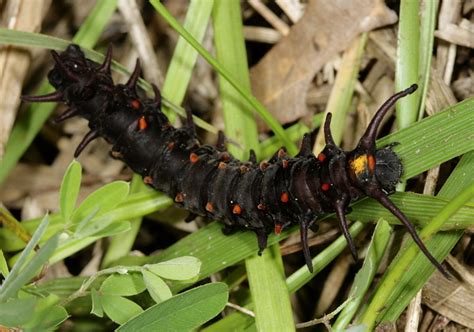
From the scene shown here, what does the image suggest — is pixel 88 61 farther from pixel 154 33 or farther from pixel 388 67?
pixel 388 67

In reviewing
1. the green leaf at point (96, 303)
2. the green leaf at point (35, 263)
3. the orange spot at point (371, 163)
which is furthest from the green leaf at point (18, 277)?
the orange spot at point (371, 163)

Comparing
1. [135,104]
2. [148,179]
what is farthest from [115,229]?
[135,104]

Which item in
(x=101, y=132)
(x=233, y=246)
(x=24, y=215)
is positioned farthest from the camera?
(x=24, y=215)

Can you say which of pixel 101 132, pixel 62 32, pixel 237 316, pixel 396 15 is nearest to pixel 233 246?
pixel 237 316

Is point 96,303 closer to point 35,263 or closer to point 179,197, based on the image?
point 35,263

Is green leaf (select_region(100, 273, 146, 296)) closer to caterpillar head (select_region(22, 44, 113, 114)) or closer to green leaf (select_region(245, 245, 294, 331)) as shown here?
green leaf (select_region(245, 245, 294, 331))

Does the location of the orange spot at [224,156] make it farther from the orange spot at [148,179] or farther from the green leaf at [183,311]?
the green leaf at [183,311]
